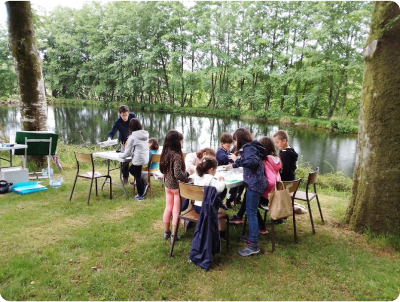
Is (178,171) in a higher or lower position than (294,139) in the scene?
higher

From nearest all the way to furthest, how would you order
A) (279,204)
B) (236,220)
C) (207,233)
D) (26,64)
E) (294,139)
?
1. (207,233)
2. (279,204)
3. (236,220)
4. (26,64)
5. (294,139)

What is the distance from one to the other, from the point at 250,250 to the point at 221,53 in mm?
27957

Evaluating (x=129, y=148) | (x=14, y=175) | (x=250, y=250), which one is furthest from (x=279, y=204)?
(x=14, y=175)

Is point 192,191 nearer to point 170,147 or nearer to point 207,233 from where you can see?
point 207,233

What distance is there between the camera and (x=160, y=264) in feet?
9.50

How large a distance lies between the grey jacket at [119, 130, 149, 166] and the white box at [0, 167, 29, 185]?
7.32 feet

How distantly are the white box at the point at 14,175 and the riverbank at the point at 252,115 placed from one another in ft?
61.6

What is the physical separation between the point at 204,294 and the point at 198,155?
212cm

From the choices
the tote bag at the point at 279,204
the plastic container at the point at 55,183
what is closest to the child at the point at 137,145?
the plastic container at the point at 55,183

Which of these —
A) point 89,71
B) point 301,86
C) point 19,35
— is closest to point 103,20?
point 89,71

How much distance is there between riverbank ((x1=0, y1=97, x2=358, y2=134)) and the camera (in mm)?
18500

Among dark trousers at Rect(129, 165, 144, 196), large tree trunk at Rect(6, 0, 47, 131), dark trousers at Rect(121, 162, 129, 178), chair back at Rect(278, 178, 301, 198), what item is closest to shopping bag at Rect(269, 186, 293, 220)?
chair back at Rect(278, 178, 301, 198)

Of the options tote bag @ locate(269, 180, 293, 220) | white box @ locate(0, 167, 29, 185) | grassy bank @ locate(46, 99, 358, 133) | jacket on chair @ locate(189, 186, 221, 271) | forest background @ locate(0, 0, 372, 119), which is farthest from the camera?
forest background @ locate(0, 0, 372, 119)

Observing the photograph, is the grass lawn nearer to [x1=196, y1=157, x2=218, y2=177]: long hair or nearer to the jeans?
the jeans
